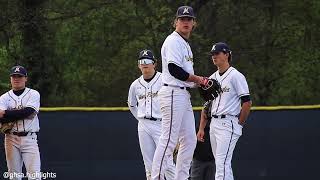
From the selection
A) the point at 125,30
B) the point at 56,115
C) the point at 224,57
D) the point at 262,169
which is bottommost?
the point at 262,169

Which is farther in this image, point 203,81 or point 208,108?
point 208,108

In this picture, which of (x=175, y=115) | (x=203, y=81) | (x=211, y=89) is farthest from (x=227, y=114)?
(x=175, y=115)

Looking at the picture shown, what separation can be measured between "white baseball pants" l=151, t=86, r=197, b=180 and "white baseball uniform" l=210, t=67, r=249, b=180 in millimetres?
562

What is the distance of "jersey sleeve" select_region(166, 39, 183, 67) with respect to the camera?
19.7 ft

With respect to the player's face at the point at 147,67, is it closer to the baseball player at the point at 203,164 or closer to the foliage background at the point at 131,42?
the baseball player at the point at 203,164

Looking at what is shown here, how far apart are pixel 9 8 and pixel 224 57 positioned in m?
12.5

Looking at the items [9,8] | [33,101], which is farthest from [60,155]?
[9,8]

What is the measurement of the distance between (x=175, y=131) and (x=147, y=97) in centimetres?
195

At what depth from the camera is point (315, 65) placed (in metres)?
19.3

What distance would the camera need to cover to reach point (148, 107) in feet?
25.7

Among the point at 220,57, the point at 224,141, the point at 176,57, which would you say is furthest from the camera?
the point at 220,57

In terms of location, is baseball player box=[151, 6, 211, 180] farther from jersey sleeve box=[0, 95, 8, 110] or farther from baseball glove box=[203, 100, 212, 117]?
jersey sleeve box=[0, 95, 8, 110]

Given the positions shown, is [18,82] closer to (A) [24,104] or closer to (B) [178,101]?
(A) [24,104]

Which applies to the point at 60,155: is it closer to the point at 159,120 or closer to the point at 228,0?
the point at 159,120
